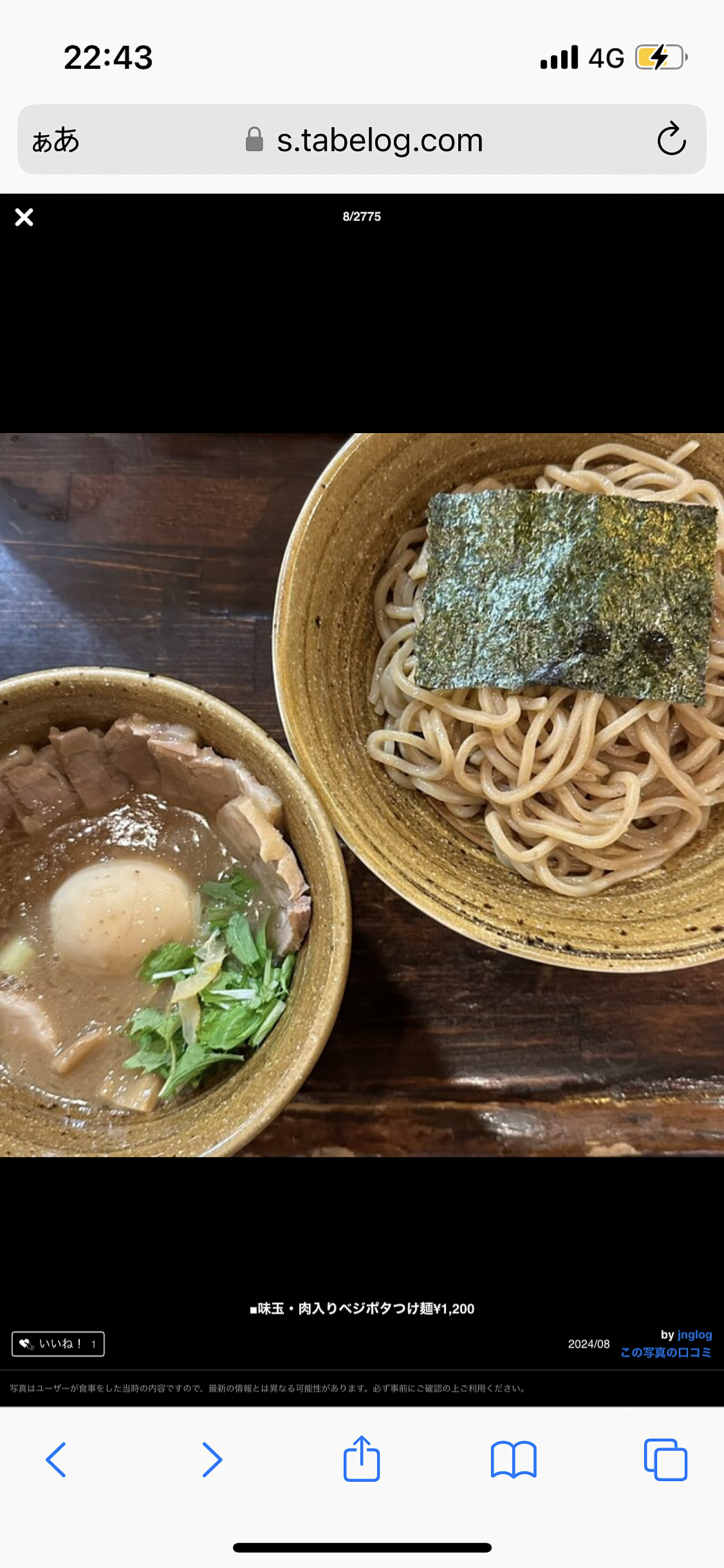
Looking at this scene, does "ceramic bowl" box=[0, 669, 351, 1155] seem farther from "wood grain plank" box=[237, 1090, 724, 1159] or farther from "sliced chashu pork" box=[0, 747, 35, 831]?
"wood grain plank" box=[237, 1090, 724, 1159]

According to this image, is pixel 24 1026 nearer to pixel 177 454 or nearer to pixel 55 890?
pixel 55 890
